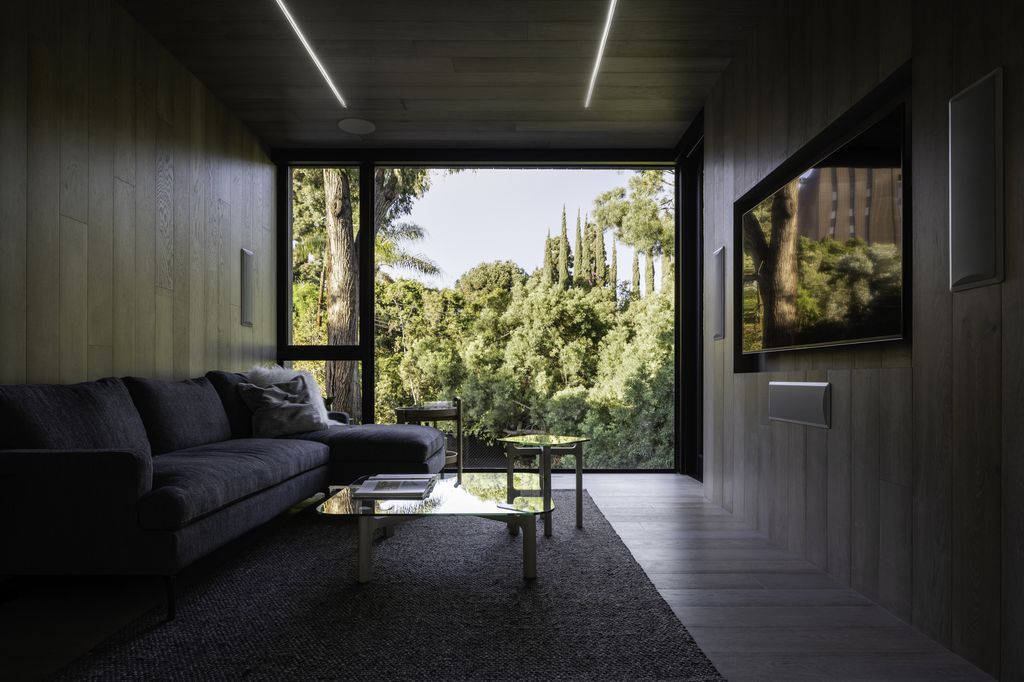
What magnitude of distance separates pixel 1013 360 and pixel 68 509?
291 cm

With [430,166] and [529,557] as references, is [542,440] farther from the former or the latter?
[430,166]

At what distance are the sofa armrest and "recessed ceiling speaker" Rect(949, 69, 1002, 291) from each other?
106 inches

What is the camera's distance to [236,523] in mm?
2662

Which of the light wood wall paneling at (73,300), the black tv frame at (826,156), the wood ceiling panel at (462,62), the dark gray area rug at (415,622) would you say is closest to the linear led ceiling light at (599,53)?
the wood ceiling panel at (462,62)

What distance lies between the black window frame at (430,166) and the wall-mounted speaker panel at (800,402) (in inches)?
84.1

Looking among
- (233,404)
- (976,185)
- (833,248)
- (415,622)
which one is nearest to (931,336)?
(976,185)

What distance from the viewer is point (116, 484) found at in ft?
7.20

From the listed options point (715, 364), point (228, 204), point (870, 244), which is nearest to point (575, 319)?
point (715, 364)

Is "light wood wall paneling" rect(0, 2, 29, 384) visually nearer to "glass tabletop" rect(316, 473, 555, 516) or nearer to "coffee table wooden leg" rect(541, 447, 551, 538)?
"glass tabletop" rect(316, 473, 555, 516)

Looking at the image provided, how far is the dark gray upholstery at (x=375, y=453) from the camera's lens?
382 centimetres

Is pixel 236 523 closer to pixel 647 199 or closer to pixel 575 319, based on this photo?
pixel 575 319

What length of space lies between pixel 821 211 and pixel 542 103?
91.5 inches

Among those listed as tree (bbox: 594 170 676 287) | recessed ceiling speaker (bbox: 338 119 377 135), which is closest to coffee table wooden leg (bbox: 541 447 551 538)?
tree (bbox: 594 170 676 287)

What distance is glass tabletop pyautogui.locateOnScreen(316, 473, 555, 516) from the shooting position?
2.47m
